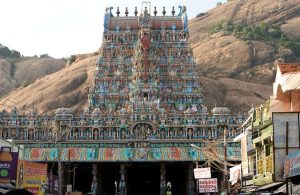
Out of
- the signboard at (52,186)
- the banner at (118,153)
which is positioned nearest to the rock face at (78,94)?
the banner at (118,153)

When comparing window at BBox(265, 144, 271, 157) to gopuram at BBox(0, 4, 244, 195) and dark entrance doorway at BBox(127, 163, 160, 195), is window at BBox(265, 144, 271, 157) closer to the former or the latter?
gopuram at BBox(0, 4, 244, 195)

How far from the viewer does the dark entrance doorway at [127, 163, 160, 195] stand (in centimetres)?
8175

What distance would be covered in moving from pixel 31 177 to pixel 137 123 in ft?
118

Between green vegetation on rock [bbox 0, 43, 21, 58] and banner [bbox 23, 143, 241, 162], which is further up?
green vegetation on rock [bbox 0, 43, 21, 58]

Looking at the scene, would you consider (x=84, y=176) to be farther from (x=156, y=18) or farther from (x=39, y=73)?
(x=39, y=73)

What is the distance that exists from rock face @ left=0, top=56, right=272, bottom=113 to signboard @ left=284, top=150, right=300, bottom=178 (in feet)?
236

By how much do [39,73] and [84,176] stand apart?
60.0m

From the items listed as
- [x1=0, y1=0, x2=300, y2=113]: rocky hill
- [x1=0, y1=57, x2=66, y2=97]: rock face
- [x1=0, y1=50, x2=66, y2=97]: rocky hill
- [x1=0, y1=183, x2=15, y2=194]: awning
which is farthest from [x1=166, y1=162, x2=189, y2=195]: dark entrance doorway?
[x1=0, y1=57, x2=66, y2=97]: rock face

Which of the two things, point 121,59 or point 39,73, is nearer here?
point 121,59

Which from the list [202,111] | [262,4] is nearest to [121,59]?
[202,111]

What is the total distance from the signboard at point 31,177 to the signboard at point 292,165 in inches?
646

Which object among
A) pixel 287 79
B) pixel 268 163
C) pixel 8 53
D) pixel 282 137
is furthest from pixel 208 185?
pixel 8 53

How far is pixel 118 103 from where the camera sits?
82.2 m

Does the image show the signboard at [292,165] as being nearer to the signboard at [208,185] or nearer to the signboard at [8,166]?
the signboard at [208,185]
